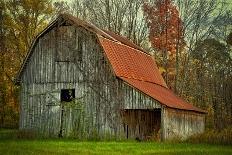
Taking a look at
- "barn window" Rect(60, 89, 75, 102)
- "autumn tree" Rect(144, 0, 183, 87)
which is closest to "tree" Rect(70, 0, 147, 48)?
"autumn tree" Rect(144, 0, 183, 87)

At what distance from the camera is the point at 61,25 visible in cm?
3909

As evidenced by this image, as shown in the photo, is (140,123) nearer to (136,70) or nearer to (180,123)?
(180,123)

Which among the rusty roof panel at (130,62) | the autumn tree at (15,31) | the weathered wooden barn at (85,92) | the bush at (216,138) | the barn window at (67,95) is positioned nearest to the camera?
the bush at (216,138)

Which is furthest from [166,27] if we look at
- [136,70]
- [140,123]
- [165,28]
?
[140,123]

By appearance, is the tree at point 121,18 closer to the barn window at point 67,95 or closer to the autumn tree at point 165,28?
the autumn tree at point 165,28

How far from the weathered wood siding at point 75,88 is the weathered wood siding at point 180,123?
1.94m

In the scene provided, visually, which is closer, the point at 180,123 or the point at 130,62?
the point at 180,123

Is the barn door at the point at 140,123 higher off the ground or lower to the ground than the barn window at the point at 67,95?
lower

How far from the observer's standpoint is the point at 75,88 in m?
38.4

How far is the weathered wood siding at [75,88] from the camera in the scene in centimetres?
3700

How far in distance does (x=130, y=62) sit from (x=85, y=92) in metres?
4.95

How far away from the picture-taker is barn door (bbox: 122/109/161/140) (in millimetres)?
36875

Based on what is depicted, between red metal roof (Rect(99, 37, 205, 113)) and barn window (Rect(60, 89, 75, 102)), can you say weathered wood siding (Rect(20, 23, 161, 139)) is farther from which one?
red metal roof (Rect(99, 37, 205, 113))

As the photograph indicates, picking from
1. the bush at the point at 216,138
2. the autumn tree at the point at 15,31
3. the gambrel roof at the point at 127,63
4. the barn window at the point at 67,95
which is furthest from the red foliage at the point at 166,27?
the bush at the point at 216,138
